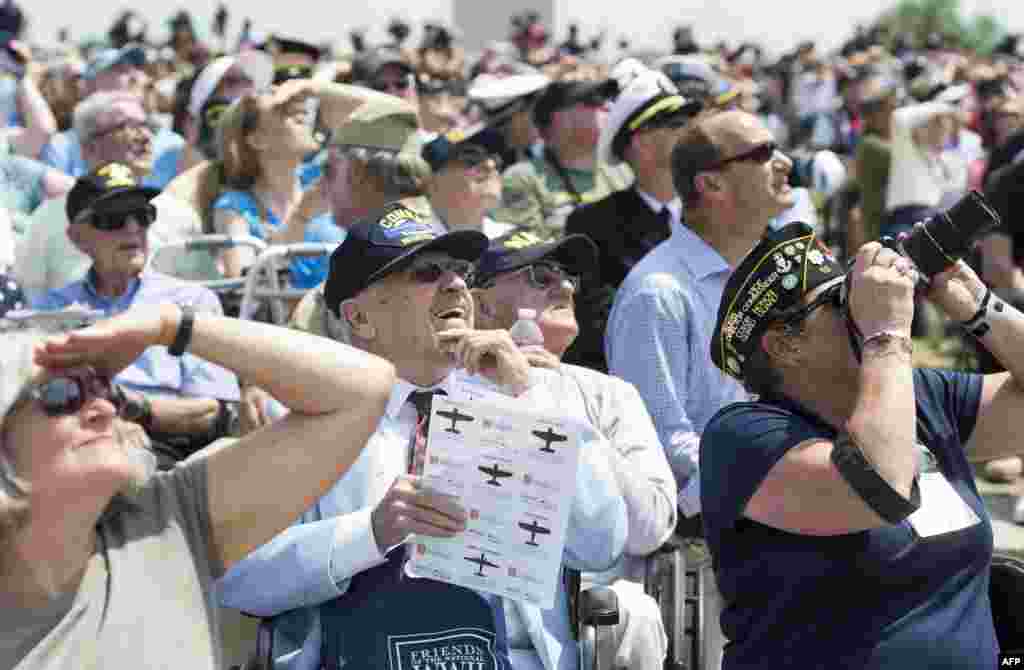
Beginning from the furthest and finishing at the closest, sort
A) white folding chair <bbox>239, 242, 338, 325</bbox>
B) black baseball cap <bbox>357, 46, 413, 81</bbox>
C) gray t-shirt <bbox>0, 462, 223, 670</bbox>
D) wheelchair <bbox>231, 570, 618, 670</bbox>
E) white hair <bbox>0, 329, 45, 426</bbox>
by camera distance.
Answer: black baseball cap <bbox>357, 46, 413, 81</bbox>, white folding chair <bbox>239, 242, 338, 325</bbox>, wheelchair <bbox>231, 570, 618, 670</bbox>, gray t-shirt <bbox>0, 462, 223, 670</bbox>, white hair <bbox>0, 329, 45, 426</bbox>

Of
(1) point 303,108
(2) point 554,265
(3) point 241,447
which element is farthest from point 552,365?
(1) point 303,108

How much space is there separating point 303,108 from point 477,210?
1250mm

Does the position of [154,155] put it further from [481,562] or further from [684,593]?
[481,562]

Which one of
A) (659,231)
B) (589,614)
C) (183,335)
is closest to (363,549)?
(589,614)

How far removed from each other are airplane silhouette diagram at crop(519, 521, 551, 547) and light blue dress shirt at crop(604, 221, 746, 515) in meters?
1.45

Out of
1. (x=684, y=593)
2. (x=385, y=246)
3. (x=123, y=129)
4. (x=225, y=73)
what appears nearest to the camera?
(x=385, y=246)

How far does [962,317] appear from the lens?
3.63m

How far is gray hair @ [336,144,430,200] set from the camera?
622 cm

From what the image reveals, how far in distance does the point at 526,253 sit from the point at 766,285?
1308 mm

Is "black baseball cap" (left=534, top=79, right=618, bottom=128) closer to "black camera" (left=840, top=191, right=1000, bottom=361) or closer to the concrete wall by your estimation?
"black camera" (left=840, top=191, right=1000, bottom=361)

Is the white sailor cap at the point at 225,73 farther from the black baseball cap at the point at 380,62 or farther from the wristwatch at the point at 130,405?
the wristwatch at the point at 130,405

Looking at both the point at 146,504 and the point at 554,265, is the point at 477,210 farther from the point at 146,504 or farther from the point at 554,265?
the point at 146,504

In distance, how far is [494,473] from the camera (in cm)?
328

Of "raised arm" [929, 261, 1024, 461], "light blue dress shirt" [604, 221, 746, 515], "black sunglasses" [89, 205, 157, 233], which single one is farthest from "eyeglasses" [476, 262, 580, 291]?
"black sunglasses" [89, 205, 157, 233]
